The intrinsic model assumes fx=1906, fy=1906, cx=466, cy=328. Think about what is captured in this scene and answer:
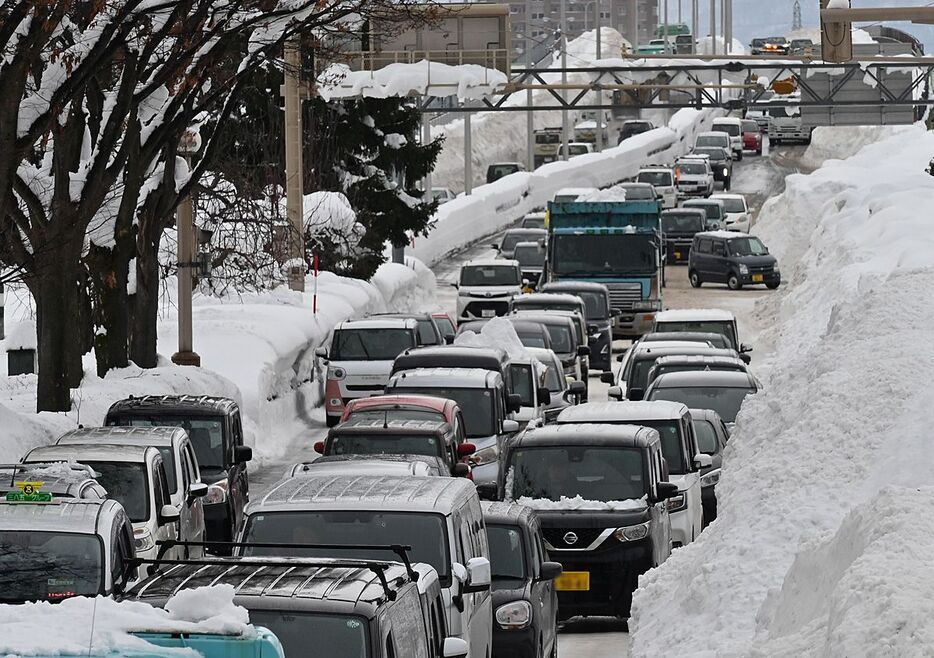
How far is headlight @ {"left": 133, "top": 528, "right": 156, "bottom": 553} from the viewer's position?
14.0 m

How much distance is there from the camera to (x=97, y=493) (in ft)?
39.8

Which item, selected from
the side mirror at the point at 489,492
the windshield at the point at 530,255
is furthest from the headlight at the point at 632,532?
the windshield at the point at 530,255

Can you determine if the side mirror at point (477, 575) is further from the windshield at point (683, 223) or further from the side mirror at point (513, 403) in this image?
the windshield at point (683, 223)

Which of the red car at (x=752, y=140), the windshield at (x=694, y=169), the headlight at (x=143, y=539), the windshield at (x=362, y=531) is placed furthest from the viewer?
the red car at (x=752, y=140)

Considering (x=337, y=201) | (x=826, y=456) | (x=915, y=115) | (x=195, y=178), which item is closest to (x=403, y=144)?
(x=337, y=201)

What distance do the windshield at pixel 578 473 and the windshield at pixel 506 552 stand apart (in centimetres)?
309

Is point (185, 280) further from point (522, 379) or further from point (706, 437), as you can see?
point (706, 437)

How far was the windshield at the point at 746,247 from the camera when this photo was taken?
172 feet

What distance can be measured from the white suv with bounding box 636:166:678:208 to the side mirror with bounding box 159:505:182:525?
61.1m

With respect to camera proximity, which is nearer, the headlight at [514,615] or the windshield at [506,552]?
the headlight at [514,615]

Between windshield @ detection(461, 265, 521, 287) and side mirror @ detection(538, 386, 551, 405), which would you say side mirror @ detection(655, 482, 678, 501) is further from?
windshield @ detection(461, 265, 521, 287)

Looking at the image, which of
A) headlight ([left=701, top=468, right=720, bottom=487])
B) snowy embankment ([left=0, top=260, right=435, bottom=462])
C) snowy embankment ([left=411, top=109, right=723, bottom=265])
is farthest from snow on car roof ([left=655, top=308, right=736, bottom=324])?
snowy embankment ([left=411, top=109, right=723, bottom=265])

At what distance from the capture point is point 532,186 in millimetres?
78375

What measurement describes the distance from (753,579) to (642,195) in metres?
57.4
